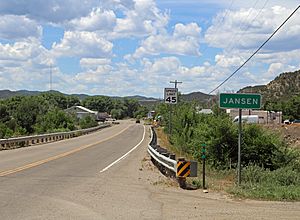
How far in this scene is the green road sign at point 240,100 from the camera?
48.4 ft

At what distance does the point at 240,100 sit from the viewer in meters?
14.8

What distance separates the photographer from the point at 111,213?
10992 millimetres

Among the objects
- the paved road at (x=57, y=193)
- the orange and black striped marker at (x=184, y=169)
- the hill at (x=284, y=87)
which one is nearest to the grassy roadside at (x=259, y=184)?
the orange and black striped marker at (x=184, y=169)

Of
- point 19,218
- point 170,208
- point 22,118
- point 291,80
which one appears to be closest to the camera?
point 19,218

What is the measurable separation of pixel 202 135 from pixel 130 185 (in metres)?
9.62

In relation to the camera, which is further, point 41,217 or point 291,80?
point 291,80

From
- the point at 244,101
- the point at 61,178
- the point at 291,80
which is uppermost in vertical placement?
the point at 291,80

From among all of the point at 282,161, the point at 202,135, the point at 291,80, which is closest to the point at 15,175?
the point at 202,135

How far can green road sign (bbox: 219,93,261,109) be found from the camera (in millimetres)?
14758

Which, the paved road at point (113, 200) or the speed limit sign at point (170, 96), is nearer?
the paved road at point (113, 200)

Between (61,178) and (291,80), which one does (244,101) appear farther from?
(291,80)

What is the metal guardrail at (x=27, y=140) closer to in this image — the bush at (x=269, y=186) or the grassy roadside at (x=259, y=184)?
the grassy roadside at (x=259, y=184)

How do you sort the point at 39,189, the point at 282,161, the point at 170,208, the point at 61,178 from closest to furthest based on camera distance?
the point at 170,208 → the point at 39,189 → the point at 61,178 → the point at 282,161

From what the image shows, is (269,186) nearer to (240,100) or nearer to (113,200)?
(240,100)
